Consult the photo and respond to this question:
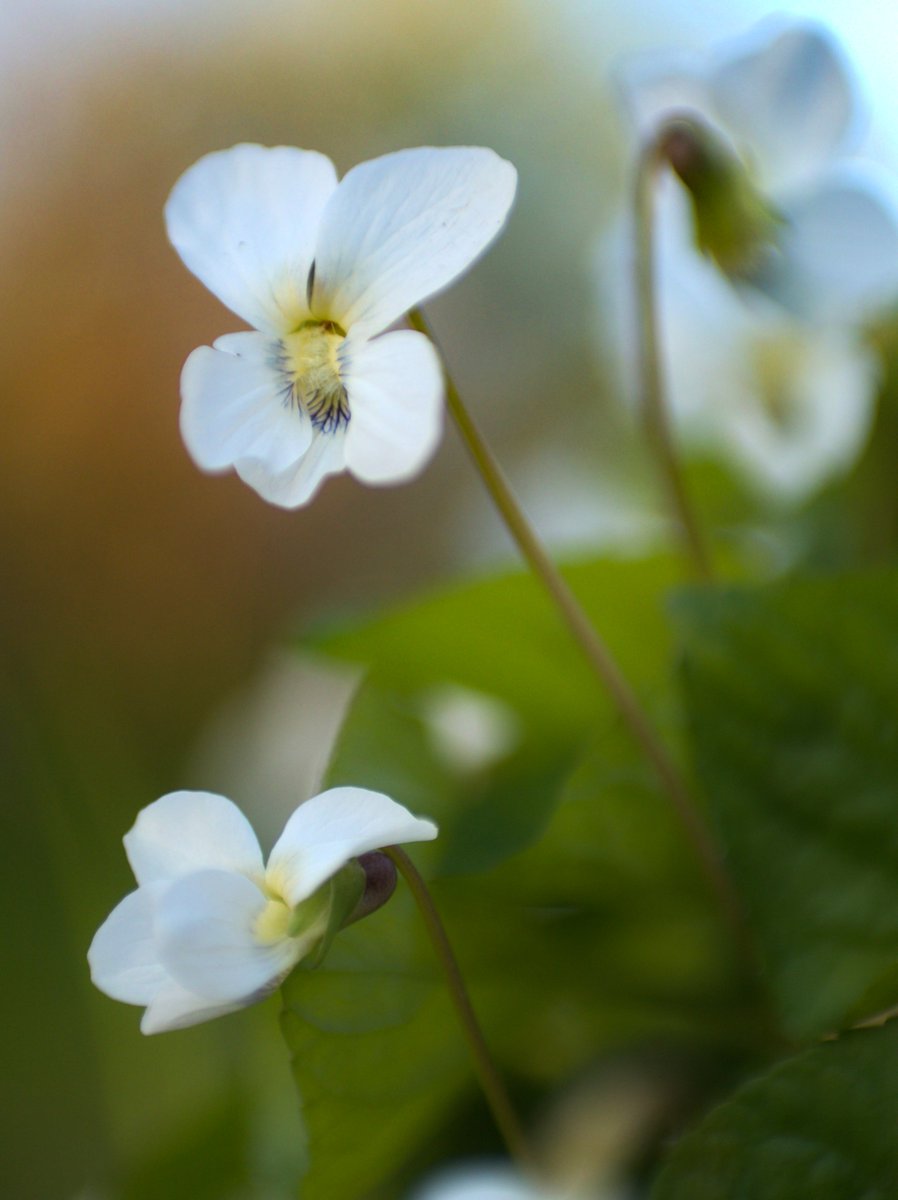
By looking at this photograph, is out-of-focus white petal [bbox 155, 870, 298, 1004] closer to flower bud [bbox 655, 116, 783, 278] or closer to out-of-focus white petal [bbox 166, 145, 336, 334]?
out-of-focus white petal [bbox 166, 145, 336, 334]

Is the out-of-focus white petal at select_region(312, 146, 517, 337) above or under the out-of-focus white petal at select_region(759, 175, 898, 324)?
above

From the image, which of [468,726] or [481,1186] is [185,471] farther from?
[481,1186]

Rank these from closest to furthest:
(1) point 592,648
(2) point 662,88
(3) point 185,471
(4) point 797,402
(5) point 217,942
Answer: (5) point 217,942 → (1) point 592,648 → (2) point 662,88 → (4) point 797,402 → (3) point 185,471

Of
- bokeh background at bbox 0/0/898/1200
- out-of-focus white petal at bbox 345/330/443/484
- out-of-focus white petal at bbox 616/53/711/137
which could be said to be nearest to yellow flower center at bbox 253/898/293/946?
out-of-focus white petal at bbox 345/330/443/484

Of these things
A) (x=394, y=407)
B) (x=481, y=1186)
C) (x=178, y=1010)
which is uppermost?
(x=394, y=407)

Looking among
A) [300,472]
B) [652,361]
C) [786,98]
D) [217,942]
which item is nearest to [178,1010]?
[217,942]

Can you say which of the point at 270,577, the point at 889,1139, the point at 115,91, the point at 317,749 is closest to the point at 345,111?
the point at 115,91
